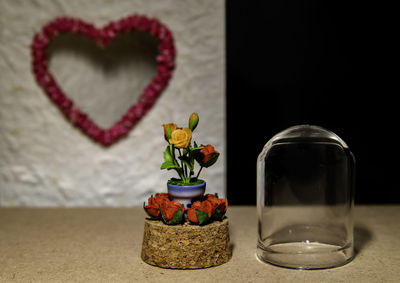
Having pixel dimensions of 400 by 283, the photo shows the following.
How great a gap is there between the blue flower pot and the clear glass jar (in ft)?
0.59

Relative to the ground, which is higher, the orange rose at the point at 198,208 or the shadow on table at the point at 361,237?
the orange rose at the point at 198,208

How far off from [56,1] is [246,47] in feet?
2.41

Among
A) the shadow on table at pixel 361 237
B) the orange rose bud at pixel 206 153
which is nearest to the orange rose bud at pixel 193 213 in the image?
the orange rose bud at pixel 206 153

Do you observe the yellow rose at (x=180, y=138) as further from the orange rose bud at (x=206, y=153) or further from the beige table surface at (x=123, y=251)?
the beige table surface at (x=123, y=251)

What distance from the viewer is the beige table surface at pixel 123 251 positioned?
927 mm

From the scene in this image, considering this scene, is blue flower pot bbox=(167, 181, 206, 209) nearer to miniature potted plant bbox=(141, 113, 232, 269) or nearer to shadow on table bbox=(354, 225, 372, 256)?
miniature potted plant bbox=(141, 113, 232, 269)

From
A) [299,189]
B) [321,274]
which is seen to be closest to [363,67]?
[299,189]

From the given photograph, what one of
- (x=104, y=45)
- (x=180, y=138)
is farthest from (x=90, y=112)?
(x=180, y=138)

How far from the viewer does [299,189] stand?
1188mm

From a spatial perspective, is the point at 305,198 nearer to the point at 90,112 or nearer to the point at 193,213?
the point at 193,213

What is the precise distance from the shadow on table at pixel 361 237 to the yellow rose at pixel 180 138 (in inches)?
19.8

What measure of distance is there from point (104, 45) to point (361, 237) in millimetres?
1113

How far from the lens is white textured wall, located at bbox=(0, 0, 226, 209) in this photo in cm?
165

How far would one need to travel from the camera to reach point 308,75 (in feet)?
5.71
